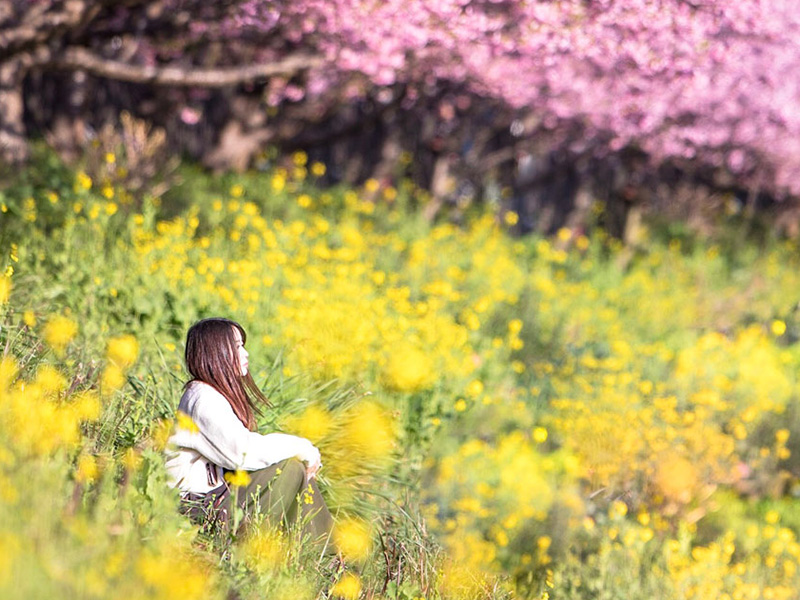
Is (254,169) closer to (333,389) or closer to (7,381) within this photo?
(333,389)

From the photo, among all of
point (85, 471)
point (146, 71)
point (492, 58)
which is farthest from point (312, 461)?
point (492, 58)

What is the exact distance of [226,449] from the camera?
149 inches

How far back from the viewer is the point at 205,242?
22.3ft

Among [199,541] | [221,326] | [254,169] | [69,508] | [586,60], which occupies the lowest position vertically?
[254,169]

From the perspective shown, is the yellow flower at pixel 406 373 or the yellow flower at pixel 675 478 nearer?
the yellow flower at pixel 406 373

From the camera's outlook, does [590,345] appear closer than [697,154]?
Yes

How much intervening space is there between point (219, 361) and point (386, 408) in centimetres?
195

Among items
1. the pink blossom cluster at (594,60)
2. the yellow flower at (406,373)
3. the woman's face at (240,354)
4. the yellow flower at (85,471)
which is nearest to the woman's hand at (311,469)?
the woman's face at (240,354)

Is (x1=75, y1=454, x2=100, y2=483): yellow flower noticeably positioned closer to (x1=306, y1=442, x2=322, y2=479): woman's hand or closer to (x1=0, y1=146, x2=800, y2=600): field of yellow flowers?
(x1=0, y1=146, x2=800, y2=600): field of yellow flowers

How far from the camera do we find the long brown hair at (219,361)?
152 inches

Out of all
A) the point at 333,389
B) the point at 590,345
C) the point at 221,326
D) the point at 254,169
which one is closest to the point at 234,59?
the point at 254,169

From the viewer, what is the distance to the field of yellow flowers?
3162 millimetres

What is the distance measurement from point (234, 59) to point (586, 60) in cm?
372

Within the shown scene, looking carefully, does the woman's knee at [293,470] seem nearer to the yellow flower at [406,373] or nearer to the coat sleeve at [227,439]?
the coat sleeve at [227,439]
